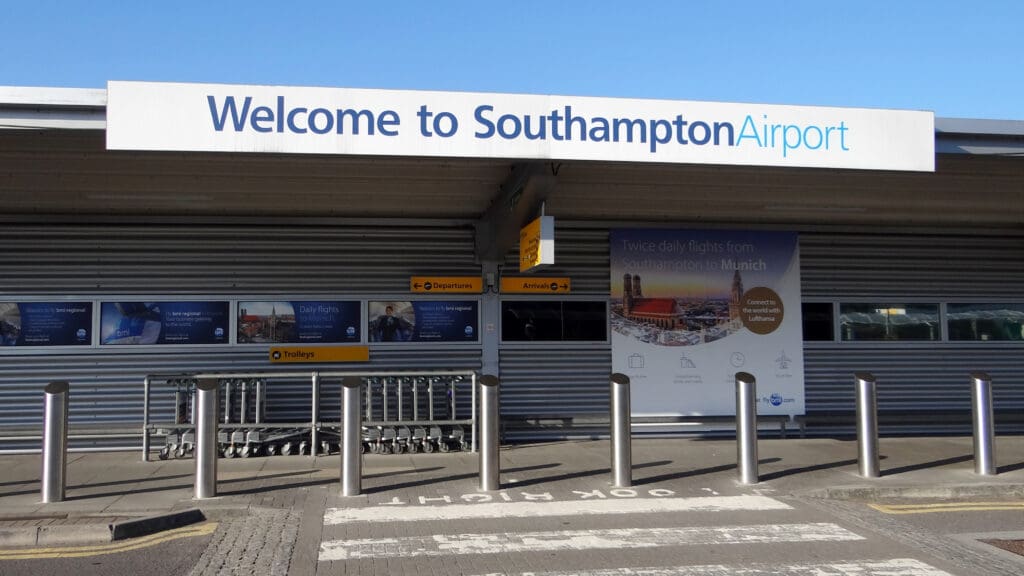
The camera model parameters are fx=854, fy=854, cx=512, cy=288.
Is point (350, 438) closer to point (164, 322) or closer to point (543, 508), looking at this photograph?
point (543, 508)

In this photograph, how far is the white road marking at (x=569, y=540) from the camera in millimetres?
6793

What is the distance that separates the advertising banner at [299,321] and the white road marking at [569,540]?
583 cm

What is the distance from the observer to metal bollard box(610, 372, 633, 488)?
30.0 feet

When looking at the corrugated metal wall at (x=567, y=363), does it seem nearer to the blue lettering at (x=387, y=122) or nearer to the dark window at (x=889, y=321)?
the dark window at (x=889, y=321)

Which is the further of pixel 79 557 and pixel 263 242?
pixel 263 242

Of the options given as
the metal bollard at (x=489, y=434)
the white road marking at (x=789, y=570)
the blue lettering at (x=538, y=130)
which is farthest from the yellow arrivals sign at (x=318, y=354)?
the white road marking at (x=789, y=570)

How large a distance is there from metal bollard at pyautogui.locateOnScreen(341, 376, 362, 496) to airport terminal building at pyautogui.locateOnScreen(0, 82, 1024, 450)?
248 cm

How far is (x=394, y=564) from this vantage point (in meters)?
6.42

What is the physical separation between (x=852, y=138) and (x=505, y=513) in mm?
5631

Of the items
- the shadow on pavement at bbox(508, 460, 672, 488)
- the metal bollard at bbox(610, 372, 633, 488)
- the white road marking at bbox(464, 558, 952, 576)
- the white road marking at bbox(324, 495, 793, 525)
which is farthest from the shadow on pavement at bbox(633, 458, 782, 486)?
the white road marking at bbox(464, 558, 952, 576)

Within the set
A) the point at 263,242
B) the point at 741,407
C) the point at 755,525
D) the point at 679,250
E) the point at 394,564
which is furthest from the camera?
the point at 679,250

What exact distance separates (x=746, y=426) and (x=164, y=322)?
8.18 m

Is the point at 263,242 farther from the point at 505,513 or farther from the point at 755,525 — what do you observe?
the point at 755,525

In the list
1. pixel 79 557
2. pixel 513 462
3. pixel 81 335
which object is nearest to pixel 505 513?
pixel 513 462
